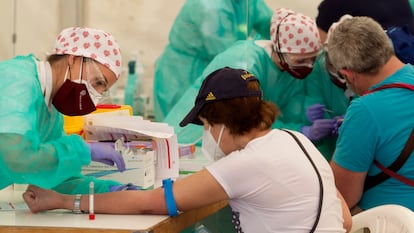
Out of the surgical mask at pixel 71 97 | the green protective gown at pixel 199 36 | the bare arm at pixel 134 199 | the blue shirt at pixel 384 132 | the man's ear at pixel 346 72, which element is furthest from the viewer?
the green protective gown at pixel 199 36

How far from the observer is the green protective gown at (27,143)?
2.05 metres

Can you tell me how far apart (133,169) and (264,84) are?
4.22 ft

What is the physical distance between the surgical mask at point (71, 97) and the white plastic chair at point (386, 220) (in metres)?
0.99

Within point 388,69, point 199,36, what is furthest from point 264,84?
point 388,69

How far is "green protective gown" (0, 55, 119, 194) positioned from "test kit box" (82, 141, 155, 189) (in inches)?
16.2

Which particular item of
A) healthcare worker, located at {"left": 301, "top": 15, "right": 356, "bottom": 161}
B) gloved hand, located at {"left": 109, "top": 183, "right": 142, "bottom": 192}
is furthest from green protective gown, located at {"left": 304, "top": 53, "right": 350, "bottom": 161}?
gloved hand, located at {"left": 109, "top": 183, "right": 142, "bottom": 192}

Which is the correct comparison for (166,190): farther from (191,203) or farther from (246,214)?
Result: (246,214)

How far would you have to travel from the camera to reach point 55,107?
2408 millimetres

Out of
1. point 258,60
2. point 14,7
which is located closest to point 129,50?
point 14,7

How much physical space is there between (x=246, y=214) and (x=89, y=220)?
0.44m

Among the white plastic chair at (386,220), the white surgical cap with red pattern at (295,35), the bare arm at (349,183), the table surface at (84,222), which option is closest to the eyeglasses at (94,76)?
the table surface at (84,222)

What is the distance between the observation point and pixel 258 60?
3.70 metres

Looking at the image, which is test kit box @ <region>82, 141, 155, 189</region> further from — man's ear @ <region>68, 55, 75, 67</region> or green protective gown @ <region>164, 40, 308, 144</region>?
green protective gown @ <region>164, 40, 308, 144</region>

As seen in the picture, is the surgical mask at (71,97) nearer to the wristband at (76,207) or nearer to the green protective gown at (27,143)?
the green protective gown at (27,143)
